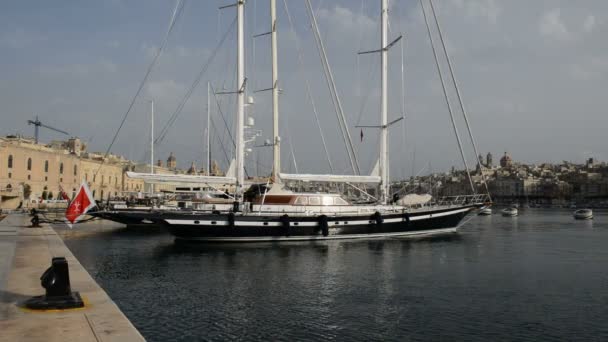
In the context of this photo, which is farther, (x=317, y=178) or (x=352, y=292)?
(x=317, y=178)

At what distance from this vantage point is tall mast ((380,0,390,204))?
35.0m

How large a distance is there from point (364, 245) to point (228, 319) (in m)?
18.3

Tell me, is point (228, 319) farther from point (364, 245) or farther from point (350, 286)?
point (364, 245)

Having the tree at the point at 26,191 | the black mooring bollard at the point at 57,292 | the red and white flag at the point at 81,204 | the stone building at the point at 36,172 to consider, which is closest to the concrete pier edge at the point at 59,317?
the black mooring bollard at the point at 57,292

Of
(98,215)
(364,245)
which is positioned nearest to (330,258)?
(364,245)

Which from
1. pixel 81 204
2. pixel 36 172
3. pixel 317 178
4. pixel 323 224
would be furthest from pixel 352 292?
pixel 36 172

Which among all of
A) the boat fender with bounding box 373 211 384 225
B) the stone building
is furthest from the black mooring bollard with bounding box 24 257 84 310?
the stone building

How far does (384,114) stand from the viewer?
35250 millimetres

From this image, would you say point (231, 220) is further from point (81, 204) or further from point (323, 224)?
point (81, 204)

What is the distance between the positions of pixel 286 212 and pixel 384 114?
9723 mm

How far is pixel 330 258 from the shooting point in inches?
964

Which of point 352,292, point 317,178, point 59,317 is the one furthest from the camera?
point 317,178

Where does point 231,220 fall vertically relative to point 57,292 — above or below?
above

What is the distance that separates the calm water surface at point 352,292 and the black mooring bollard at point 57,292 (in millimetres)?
1872
